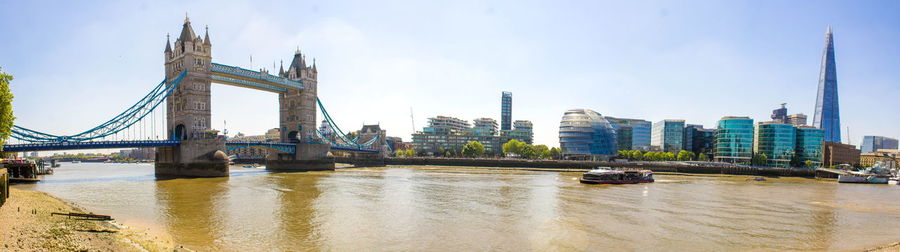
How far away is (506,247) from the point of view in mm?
22812

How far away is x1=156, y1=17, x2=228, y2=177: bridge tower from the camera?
69875 mm

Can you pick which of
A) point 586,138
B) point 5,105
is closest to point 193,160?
point 5,105

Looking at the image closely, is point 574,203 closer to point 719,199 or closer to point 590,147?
point 719,199

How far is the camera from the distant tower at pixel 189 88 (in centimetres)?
7369

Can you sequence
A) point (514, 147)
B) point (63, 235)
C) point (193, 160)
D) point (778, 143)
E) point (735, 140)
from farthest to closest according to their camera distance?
point (514, 147) → point (735, 140) → point (778, 143) → point (193, 160) → point (63, 235)

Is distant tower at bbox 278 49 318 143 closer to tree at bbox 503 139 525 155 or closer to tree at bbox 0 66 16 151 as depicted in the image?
tree at bbox 0 66 16 151

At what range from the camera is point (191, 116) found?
7362 centimetres

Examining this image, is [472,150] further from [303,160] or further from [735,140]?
[735,140]

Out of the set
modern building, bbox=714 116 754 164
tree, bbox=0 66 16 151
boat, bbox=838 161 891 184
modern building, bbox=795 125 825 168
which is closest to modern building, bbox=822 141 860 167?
modern building, bbox=795 125 825 168

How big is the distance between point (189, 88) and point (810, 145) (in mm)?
170829

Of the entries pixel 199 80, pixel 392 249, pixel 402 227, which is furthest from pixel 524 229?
pixel 199 80

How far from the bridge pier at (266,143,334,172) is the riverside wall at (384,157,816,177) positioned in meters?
44.4

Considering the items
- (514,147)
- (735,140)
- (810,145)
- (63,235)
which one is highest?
(735,140)

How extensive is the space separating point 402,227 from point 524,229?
7195 mm
